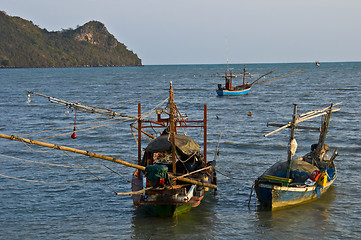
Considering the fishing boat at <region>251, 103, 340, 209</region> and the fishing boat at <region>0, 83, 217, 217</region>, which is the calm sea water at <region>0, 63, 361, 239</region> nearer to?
the fishing boat at <region>251, 103, 340, 209</region>

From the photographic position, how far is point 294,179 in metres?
25.2

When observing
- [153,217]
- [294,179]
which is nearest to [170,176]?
[153,217]

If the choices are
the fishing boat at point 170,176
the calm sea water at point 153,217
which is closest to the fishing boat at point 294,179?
the calm sea water at point 153,217

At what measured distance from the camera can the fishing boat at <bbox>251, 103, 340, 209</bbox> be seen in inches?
907

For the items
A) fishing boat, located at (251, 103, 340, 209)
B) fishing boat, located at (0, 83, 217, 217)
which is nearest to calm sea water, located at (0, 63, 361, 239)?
fishing boat, located at (251, 103, 340, 209)

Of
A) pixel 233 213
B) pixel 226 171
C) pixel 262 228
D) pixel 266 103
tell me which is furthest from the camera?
pixel 266 103

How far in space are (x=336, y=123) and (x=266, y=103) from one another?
25.0 metres

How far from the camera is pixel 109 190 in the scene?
27.2 meters

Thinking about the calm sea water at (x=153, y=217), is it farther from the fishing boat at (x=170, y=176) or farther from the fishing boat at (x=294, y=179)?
the fishing boat at (x=170, y=176)

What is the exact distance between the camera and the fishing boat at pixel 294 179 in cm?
2303

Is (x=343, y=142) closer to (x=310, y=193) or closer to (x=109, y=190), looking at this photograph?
(x=310, y=193)

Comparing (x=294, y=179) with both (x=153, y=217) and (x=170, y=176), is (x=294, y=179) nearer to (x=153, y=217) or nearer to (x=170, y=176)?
(x=170, y=176)

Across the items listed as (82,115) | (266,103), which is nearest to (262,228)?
(82,115)

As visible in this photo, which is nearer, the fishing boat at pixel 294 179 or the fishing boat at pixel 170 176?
the fishing boat at pixel 170 176
